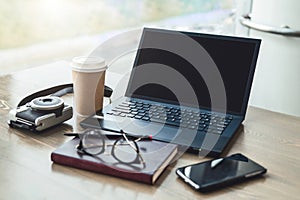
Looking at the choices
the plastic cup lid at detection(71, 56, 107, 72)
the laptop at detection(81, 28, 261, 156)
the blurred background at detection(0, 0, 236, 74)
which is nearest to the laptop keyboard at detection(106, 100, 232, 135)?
the laptop at detection(81, 28, 261, 156)

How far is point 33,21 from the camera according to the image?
200 cm

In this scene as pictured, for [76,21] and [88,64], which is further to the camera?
[76,21]

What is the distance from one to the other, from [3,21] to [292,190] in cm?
151

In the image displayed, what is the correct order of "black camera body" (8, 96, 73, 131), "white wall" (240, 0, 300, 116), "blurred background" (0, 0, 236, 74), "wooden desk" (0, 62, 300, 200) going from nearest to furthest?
"wooden desk" (0, 62, 300, 200), "black camera body" (8, 96, 73, 131), "white wall" (240, 0, 300, 116), "blurred background" (0, 0, 236, 74)

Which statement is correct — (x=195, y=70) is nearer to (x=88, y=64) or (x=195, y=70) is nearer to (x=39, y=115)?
(x=88, y=64)

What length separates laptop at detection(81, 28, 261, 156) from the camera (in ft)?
3.43

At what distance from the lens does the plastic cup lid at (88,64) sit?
43.0 inches

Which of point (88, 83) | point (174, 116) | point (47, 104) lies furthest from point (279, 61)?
point (47, 104)

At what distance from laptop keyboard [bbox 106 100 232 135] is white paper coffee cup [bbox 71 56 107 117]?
6 centimetres

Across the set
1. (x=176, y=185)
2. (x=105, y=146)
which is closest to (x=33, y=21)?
(x=105, y=146)

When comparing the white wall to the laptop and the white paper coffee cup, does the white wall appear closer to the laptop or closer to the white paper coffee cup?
the laptop

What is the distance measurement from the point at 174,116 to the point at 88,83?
248mm

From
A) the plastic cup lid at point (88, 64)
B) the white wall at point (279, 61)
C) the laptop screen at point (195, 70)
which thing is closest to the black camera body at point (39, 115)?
the plastic cup lid at point (88, 64)

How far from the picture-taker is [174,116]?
43.5 inches
